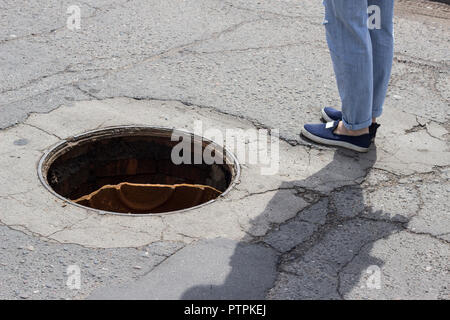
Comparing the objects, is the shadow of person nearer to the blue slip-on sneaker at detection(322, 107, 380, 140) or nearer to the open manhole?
the open manhole

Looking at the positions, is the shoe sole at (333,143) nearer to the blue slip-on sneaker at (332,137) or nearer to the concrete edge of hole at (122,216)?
the blue slip-on sneaker at (332,137)

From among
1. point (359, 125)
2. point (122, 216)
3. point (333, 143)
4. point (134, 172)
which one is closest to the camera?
point (122, 216)

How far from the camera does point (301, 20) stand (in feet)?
20.9

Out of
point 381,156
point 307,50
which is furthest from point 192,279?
point 307,50

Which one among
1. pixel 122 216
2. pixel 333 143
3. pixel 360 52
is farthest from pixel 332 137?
pixel 122 216

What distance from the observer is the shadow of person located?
119 inches

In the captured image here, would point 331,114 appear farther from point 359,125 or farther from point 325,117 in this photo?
point 359,125

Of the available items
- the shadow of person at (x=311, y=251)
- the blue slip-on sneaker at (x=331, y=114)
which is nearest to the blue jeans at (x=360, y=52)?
the blue slip-on sneaker at (x=331, y=114)

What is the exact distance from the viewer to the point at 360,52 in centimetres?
393

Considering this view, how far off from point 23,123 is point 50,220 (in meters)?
1.06

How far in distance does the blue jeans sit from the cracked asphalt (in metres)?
0.30

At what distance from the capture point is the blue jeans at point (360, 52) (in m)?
3.83

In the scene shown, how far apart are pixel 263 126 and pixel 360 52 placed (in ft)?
2.76
